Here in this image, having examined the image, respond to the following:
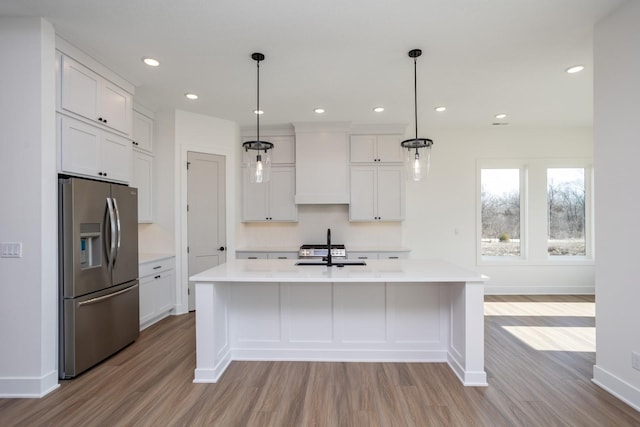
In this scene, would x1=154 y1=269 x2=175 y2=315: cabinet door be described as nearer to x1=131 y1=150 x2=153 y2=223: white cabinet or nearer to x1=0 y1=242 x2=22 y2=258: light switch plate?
x1=131 y1=150 x2=153 y2=223: white cabinet

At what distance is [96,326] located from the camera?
2.63 m

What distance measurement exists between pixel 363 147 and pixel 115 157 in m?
3.26

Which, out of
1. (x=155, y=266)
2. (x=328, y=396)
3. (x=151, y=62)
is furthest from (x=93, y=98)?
(x=328, y=396)

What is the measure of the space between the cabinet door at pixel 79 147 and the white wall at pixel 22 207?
0.20 meters

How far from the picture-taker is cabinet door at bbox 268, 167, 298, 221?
4910 millimetres

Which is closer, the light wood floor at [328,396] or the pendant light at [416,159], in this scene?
the light wood floor at [328,396]

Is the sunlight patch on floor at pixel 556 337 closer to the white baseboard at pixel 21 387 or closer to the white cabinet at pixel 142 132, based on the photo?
the white baseboard at pixel 21 387

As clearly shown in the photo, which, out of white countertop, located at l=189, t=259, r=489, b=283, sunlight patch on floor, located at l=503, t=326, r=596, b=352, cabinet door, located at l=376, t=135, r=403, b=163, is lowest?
sunlight patch on floor, located at l=503, t=326, r=596, b=352

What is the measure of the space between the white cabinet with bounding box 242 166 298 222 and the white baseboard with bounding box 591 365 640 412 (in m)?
3.80

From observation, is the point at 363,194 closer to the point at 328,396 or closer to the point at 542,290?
the point at 328,396

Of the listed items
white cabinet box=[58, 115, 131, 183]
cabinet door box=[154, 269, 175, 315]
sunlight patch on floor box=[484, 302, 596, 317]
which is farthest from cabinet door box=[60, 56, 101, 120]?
sunlight patch on floor box=[484, 302, 596, 317]

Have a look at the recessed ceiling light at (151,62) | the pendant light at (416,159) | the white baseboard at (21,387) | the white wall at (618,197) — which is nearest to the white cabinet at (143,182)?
the recessed ceiling light at (151,62)

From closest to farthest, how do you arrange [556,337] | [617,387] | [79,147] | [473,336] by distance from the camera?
[617,387], [473,336], [79,147], [556,337]

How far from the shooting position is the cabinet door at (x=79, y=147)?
8.09 ft
